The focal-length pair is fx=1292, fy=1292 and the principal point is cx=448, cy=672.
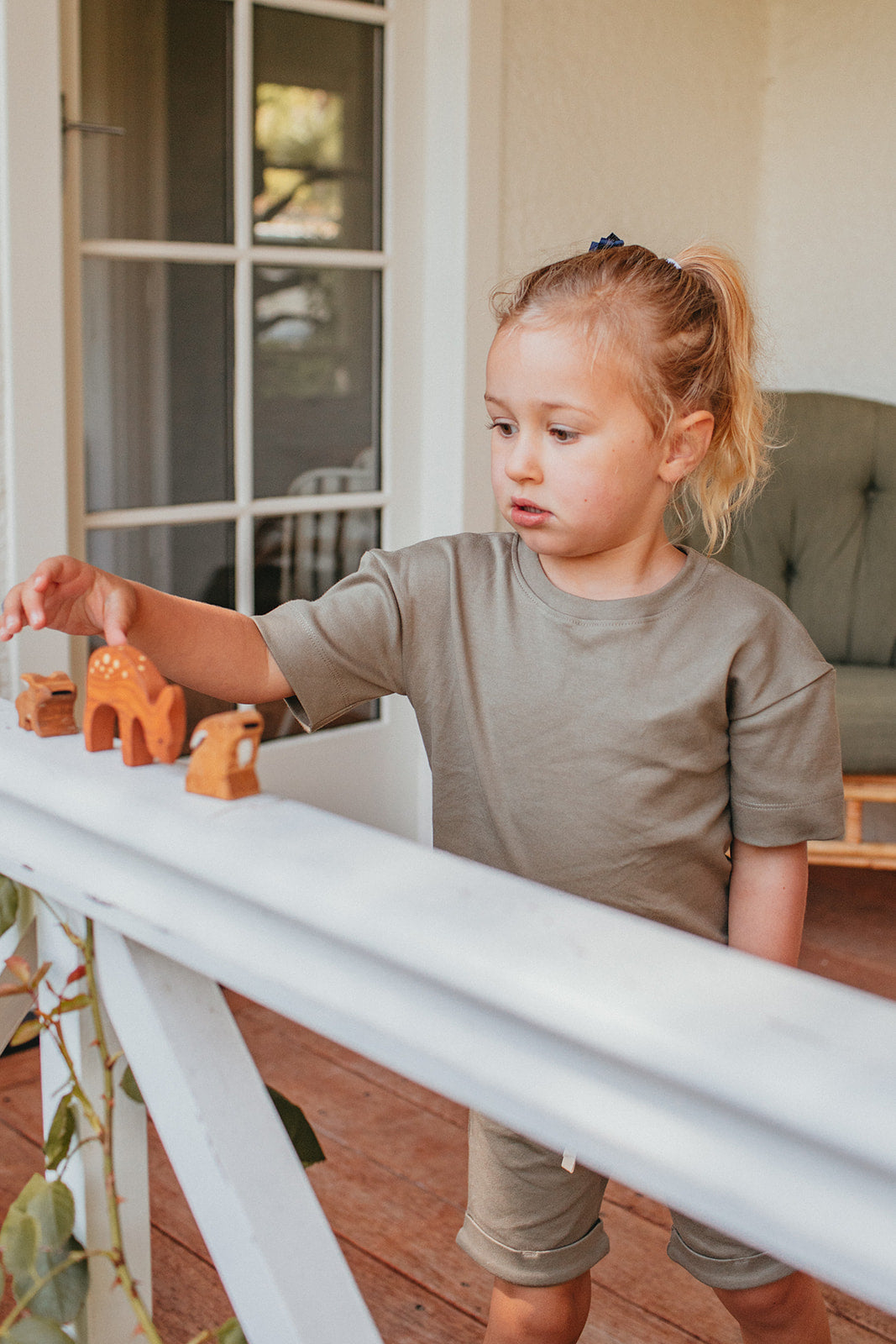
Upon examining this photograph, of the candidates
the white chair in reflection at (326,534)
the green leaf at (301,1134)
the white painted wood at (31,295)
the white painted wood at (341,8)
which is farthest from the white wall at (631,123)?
the green leaf at (301,1134)

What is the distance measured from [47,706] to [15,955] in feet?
0.51

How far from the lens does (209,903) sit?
0.54 m

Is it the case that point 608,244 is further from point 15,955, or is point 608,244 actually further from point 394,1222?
point 394,1222

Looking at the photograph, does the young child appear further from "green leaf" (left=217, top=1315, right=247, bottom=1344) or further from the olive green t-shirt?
"green leaf" (left=217, top=1315, right=247, bottom=1344)

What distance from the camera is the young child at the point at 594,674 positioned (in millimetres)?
954

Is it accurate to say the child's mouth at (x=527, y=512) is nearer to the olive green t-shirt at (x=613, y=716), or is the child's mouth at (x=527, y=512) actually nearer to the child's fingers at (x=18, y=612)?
the olive green t-shirt at (x=613, y=716)

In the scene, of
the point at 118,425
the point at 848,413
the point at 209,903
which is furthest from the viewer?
the point at 848,413

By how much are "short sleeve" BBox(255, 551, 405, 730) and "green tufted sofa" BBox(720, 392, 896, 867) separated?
2041mm

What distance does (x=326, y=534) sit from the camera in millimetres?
2641

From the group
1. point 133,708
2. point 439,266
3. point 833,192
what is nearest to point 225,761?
point 133,708

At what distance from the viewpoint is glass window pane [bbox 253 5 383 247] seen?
95.1 inches

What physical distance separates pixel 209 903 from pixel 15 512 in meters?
1.60

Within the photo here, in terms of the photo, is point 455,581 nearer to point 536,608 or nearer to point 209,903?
point 536,608

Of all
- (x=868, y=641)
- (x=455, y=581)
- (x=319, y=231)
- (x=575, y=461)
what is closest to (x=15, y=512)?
(x=319, y=231)
